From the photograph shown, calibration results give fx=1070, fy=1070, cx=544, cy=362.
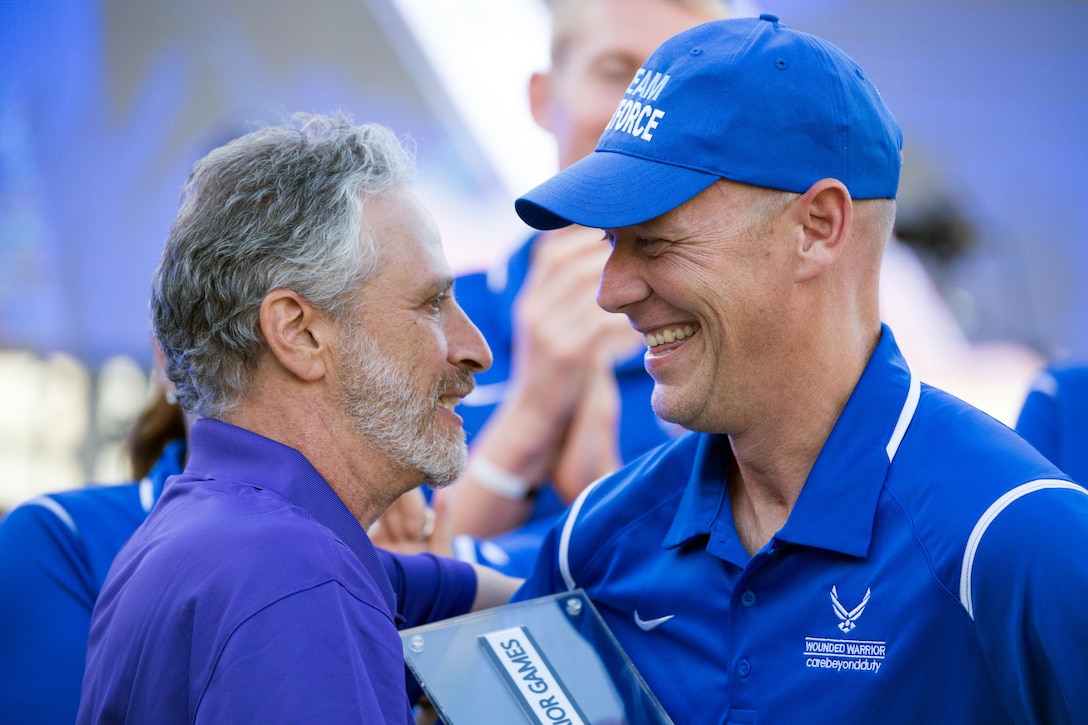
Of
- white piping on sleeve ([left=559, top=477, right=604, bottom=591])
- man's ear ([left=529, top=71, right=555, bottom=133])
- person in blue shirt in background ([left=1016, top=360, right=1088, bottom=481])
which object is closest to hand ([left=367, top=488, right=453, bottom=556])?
white piping on sleeve ([left=559, top=477, right=604, bottom=591])

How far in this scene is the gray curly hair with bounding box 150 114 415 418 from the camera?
1.41 meters

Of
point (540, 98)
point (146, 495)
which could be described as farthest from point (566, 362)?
point (146, 495)

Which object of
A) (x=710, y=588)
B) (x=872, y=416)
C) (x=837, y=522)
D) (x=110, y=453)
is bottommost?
(x=110, y=453)

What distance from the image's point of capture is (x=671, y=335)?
1399 mm

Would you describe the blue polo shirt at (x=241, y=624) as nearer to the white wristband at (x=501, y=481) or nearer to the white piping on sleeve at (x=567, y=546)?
the white piping on sleeve at (x=567, y=546)

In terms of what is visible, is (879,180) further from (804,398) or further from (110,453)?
(110,453)

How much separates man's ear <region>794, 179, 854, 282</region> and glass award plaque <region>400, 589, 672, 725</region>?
56 centimetres

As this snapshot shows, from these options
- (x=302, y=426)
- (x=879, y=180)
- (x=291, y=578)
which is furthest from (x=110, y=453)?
(x=879, y=180)

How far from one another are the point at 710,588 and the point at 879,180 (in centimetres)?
56

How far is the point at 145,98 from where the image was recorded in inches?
137

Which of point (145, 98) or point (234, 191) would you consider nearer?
point (234, 191)

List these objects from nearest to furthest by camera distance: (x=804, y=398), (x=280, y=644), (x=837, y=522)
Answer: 1. (x=280, y=644)
2. (x=837, y=522)
3. (x=804, y=398)

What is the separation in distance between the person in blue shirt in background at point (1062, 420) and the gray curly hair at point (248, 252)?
4.61 feet

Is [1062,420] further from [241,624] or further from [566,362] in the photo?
[241,624]
